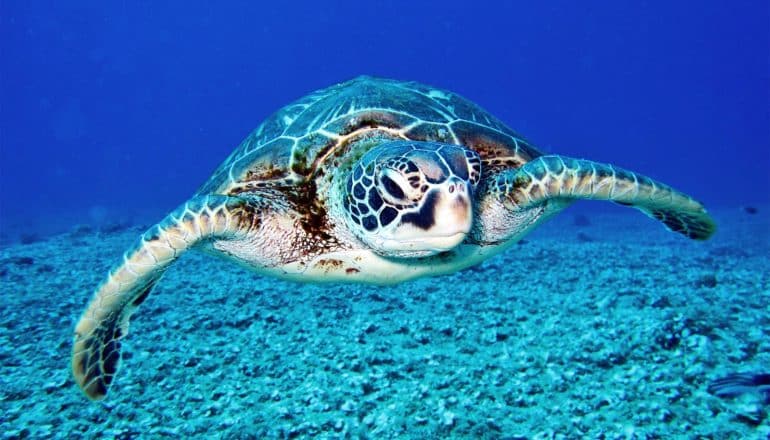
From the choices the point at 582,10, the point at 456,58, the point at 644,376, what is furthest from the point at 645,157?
the point at 644,376

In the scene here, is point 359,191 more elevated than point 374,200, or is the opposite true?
point 359,191

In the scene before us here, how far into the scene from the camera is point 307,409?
283 centimetres

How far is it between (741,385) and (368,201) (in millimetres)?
2662

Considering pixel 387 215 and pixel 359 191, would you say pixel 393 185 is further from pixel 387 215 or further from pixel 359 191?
pixel 359 191

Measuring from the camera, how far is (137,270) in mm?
2789

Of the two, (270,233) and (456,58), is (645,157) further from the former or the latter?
(270,233)

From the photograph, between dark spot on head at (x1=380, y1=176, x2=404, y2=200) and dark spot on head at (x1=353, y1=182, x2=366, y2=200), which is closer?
dark spot on head at (x1=380, y1=176, x2=404, y2=200)

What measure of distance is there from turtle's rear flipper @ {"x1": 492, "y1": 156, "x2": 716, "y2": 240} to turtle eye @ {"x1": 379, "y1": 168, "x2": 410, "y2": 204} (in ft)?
3.26

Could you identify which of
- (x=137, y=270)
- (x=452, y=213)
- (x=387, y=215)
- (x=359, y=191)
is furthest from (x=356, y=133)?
(x=137, y=270)

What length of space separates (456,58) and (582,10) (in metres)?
29.9

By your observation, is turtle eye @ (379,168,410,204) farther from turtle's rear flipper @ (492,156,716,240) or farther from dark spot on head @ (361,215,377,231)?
turtle's rear flipper @ (492,156,716,240)

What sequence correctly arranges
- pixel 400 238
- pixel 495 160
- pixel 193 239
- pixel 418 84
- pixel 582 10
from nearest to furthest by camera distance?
pixel 400 238, pixel 193 239, pixel 495 160, pixel 418 84, pixel 582 10

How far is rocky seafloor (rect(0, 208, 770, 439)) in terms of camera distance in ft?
8.57

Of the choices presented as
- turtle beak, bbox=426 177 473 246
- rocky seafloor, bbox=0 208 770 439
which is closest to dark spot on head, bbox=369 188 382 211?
turtle beak, bbox=426 177 473 246
